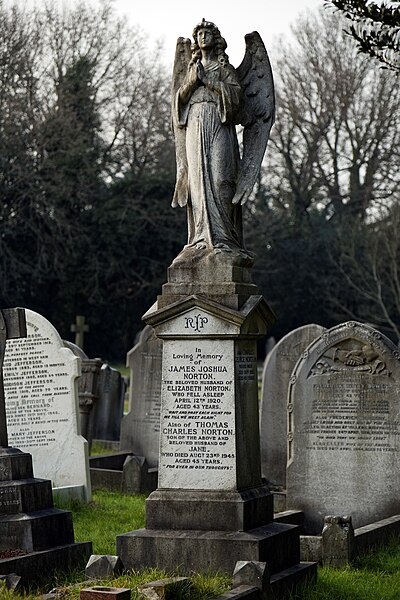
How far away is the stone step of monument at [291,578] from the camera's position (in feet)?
25.1

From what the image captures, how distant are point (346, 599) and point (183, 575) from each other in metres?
1.29

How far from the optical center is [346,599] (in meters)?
8.14

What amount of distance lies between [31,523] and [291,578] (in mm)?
2012

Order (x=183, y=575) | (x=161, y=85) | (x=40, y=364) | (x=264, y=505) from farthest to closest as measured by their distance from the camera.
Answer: (x=161, y=85) < (x=40, y=364) < (x=264, y=505) < (x=183, y=575)

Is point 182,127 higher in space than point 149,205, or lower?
lower

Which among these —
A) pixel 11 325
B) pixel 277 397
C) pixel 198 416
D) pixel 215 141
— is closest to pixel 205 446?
pixel 198 416

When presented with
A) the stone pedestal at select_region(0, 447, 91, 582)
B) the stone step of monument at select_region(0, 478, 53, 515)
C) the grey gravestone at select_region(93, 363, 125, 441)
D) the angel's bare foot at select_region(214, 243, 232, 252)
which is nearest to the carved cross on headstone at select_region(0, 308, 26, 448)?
the stone pedestal at select_region(0, 447, 91, 582)

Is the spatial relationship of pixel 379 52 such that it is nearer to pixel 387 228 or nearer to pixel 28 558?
pixel 28 558

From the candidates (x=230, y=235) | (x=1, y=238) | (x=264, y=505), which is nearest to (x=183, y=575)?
(x=264, y=505)

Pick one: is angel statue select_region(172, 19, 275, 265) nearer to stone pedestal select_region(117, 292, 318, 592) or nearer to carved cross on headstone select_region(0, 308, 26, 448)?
stone pedestal select_region(117, 292, 318, 592)

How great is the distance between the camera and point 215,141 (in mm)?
8570

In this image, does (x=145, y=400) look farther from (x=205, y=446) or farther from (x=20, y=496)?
(x=205, y=446)

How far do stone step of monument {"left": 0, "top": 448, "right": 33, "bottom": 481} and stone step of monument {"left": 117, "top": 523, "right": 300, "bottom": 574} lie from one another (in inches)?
43.5

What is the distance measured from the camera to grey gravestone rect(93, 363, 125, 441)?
54.7 feet
